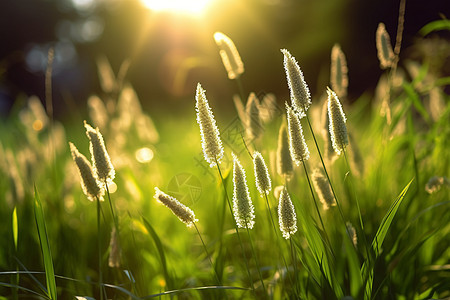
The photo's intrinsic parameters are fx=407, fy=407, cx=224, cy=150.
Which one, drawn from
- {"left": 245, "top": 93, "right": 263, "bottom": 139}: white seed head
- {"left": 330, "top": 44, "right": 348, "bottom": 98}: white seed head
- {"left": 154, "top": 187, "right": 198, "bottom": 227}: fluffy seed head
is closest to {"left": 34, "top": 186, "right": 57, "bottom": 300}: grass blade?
{"left": 154, "top": 187, "right": 198, "bottom": 227}: fluffy seed head

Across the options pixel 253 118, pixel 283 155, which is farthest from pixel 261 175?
pixel 253 118

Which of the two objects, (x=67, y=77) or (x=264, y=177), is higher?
(x=67, y=77)

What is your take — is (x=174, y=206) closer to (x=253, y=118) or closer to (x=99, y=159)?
(x=99, y=159)

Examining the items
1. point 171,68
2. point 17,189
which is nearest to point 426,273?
point 17,189

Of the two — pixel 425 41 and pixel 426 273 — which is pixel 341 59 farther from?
pixel 425 41

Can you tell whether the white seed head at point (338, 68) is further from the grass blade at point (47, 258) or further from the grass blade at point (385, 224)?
the grass blade at point (47, 258)

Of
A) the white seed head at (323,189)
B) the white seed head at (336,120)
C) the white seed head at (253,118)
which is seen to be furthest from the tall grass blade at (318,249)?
the white seed head at (253,118)
